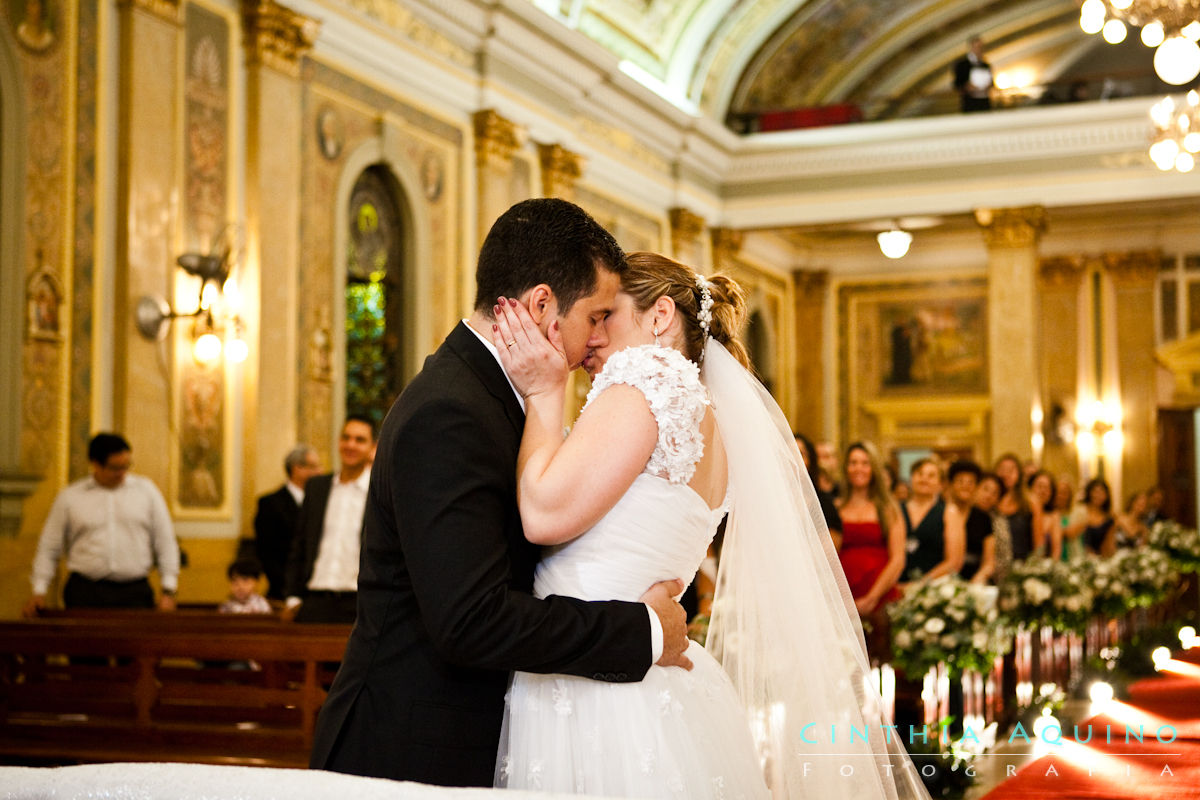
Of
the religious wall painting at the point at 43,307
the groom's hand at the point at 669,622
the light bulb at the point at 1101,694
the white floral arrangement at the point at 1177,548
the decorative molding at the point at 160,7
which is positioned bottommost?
the light bulb at the point at 1101,694

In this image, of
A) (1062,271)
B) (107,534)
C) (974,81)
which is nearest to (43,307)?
(107,534)

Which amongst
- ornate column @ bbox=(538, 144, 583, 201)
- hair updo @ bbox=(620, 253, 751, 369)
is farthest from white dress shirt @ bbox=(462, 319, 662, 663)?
ornate column @ bbox=(538, 144, 583, 201)

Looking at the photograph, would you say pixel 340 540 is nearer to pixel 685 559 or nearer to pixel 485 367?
pixel 685 559

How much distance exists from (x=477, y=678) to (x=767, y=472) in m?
0.99

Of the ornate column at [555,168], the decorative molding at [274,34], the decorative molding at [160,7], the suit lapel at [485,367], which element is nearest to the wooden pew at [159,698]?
the suit lapel at [485,367]

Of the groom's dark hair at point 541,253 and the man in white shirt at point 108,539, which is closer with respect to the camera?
the groom's dark hair at point 541,253

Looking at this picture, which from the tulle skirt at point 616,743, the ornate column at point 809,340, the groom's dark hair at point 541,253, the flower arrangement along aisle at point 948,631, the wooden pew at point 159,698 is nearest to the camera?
the groom's dark hair at point 541,253

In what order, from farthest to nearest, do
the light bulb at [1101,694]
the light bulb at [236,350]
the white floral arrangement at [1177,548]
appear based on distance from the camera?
1. the white floral arrangement at [1177,548]
2. the light bulb at [236,350]
3. the light bulb at [1101,694]

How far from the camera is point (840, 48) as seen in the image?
20.1 m

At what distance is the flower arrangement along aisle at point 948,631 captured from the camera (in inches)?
242

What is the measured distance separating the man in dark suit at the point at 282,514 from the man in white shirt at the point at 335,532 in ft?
5.62

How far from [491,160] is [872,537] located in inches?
291

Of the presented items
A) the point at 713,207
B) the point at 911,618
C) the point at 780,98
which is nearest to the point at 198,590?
the point at 911,618

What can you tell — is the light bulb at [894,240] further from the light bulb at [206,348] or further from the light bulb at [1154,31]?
the light bulb at [206,348]
